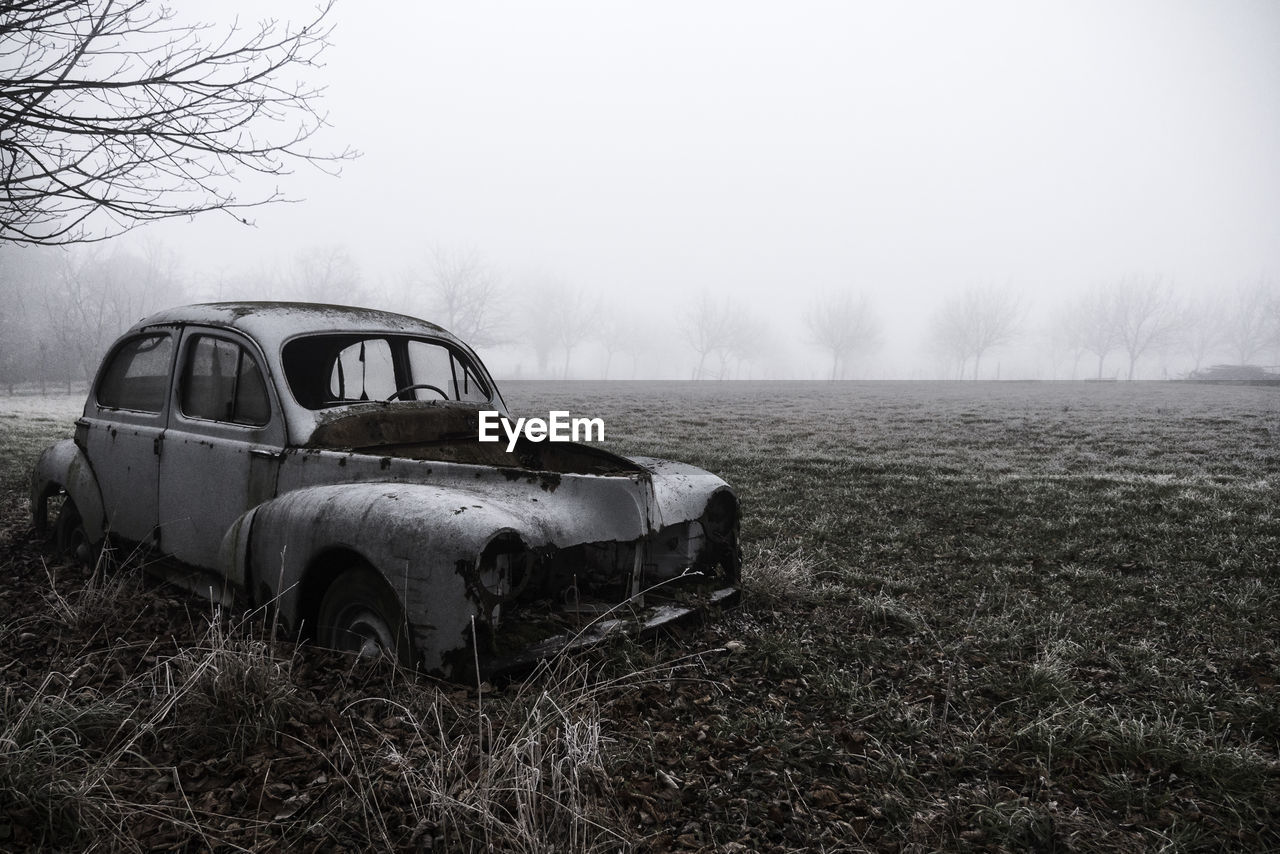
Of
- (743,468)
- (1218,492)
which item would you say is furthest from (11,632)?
(1218,492)

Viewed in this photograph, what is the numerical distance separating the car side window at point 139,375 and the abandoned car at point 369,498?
0.7 inches

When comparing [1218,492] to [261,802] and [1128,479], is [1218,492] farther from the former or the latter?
[261,802]

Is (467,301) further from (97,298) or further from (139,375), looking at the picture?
(139,375)

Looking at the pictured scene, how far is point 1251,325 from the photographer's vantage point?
68625 millimetres

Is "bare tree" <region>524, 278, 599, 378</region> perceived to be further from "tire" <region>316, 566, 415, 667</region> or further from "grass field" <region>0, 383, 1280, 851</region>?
"tire" <region>316, 566, 415, 667</region>

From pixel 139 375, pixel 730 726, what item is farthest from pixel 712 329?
pixel 730 726

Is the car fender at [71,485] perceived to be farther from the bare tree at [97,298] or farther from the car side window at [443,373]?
the bare tree at [97,298]

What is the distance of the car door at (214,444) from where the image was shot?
3812 mm

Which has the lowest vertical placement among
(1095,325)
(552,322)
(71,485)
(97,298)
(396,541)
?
(71,485)

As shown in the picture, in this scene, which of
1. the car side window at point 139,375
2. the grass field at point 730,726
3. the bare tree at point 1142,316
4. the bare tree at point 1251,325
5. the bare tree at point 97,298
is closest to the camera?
the grass field at point 730,726

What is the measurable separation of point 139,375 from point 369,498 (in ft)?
9.30

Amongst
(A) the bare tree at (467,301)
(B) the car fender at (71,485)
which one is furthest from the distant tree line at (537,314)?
(B) the car fender at (71,485)

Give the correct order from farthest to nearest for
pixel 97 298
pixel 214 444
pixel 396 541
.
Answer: pixel 97 298
pixel 214 444
pixel 396 541

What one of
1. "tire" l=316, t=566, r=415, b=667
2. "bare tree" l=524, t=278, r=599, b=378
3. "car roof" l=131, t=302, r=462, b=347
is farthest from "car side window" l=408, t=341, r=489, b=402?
"bare tree" l=524, t=278, r=599, b=378
